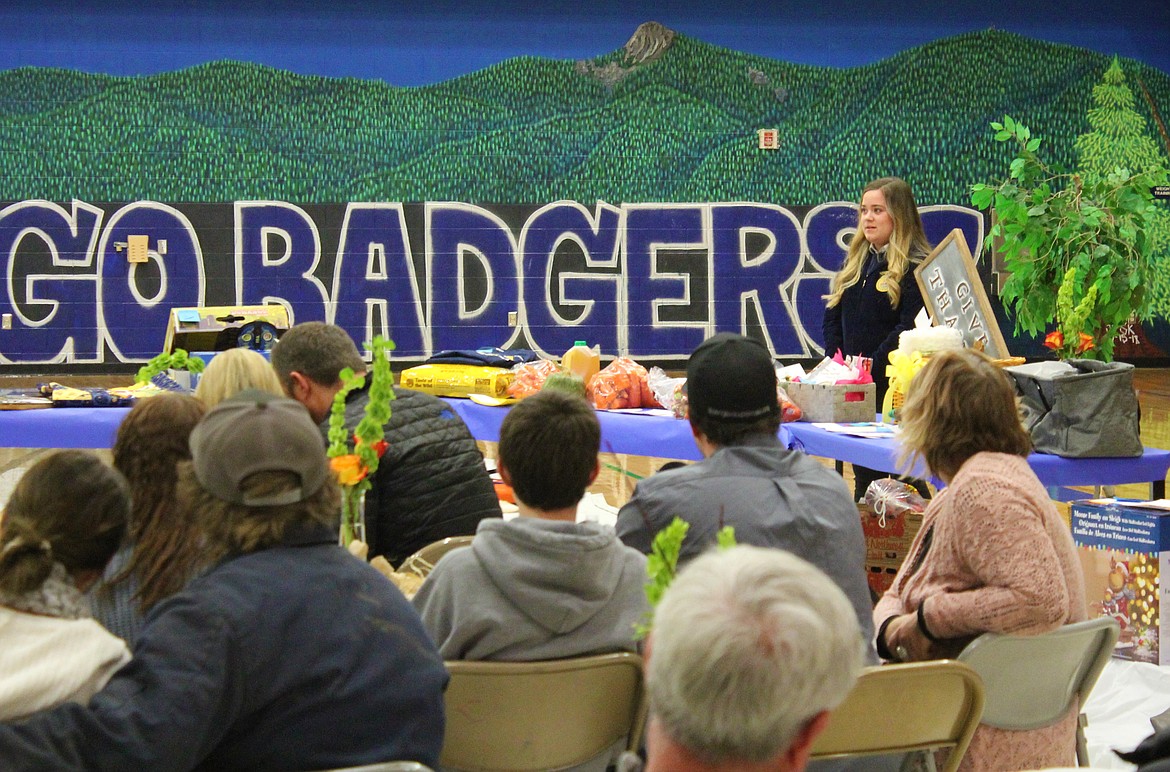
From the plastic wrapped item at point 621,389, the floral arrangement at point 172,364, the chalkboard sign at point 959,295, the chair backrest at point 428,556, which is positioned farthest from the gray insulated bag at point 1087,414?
the floral arrangement at point 172,364

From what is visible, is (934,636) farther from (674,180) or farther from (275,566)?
(674,180)

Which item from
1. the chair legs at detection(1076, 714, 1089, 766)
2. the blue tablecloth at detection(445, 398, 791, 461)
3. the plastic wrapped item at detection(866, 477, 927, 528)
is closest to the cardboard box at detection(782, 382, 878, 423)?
the blue tablecloth at detection(445, 398, 791, 461)

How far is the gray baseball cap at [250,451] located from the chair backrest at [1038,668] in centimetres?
126

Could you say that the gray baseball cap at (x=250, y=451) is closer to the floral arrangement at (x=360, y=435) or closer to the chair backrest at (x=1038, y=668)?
the floral arrangement at (x=360, y=435)

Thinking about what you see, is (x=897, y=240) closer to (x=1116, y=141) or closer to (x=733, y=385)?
(x=733, y=385)

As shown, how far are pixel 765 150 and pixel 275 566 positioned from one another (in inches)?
416

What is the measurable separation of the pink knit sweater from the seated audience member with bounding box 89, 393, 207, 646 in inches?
55.3

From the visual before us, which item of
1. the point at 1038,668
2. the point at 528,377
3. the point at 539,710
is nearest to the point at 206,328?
the point at 528,377

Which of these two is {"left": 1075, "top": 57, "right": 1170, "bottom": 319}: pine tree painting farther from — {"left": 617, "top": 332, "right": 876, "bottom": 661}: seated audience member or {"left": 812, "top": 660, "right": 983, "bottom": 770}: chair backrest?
{"left": 812, "top": 660, "right": 983, "bottom": 770}: chair backrest

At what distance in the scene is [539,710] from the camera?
1893 mm

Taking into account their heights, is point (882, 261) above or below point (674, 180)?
below

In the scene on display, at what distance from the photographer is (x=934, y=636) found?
94.9 inches

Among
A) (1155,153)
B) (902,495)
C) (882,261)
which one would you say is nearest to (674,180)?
(1155,153)

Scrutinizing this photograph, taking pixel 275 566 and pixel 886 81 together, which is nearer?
pixel 275 566
